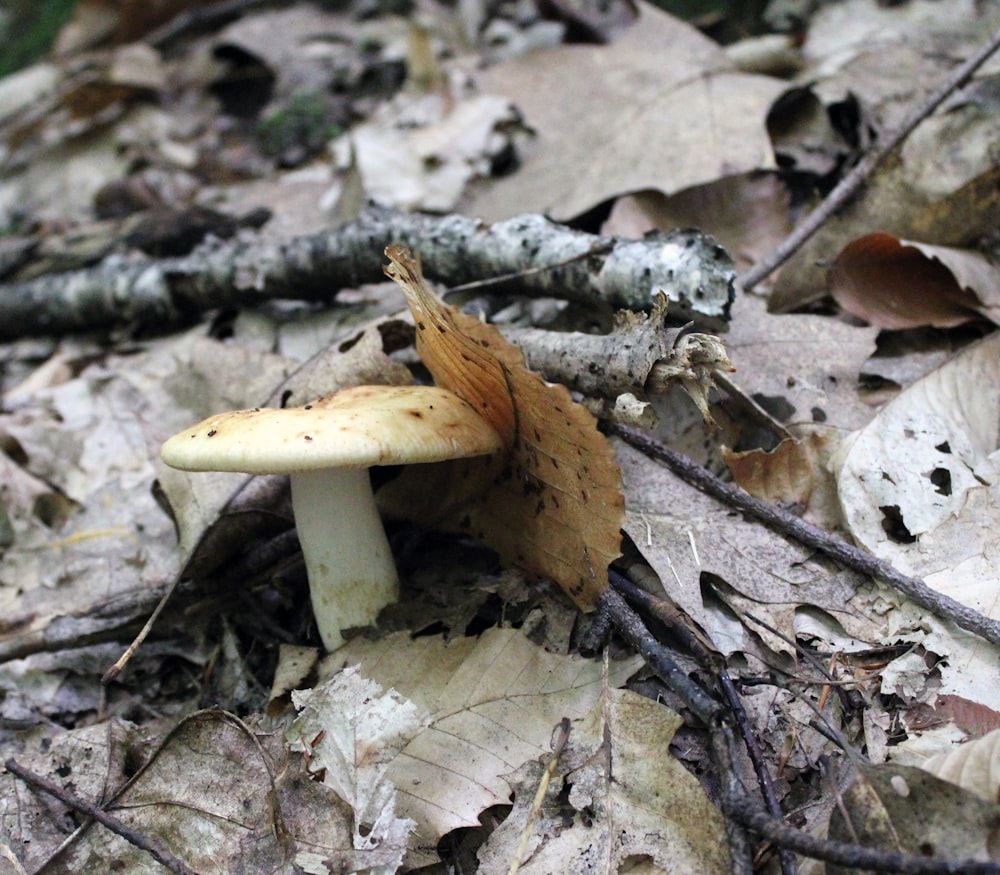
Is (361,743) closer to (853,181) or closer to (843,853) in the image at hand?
(843,853)

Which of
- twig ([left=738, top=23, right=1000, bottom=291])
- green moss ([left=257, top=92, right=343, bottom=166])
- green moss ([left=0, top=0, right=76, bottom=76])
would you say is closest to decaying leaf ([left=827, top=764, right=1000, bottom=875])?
twig ([left=738, top=23, right=1000, bottom=291])

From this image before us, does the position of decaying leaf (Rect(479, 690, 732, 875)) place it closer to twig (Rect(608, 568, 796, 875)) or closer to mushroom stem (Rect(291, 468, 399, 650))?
twig (Rect(608, 568, 796, 875))

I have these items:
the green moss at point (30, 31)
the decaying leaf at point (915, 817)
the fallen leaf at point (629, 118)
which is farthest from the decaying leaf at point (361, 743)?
the green moss at point (30, 31)

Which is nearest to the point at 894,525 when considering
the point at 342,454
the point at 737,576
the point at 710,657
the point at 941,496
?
the point at 941,496

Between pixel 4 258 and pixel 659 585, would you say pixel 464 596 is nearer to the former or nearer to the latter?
pixel 659 585

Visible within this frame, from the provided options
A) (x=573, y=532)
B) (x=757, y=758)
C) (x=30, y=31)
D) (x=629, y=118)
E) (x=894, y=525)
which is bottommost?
(x=894, y=525)

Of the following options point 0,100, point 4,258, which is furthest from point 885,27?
point 0,100
